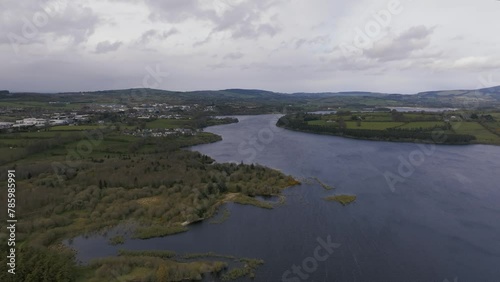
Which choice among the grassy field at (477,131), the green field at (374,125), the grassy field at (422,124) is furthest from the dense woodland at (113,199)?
the grassy field at (477,131)

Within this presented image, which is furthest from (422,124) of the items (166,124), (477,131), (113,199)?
(113,199)

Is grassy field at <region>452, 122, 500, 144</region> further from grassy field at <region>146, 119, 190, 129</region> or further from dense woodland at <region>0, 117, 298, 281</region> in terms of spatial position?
grassy field at <region>146, 119, 190, 129</region>

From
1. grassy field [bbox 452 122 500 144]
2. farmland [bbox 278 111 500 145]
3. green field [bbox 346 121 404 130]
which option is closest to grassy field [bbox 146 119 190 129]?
farmland [bbox 278 111 500 145]

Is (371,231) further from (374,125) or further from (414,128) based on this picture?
(374,125)

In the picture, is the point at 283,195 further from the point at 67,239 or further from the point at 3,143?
the point at 3,143

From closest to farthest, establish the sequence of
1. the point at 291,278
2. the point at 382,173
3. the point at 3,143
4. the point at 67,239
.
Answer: the point at 291,278, the point at 67,239, the point at 382,173, the point at 3,143

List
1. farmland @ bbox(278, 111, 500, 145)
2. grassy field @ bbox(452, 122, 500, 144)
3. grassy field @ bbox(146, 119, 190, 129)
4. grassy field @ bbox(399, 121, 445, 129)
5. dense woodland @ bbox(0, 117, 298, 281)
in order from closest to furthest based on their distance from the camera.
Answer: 1. dense woodland @ bbox(0, 117, 298, 281)
2. grassy field @ bbox(452, 122, 500, 144)
3. farmland @ bbox(278, 111, 500, 145)
4. grassy field @ bbox(399, 121, 445, 129)
5. grassy field @ bbox(146, 119, 190, 129)

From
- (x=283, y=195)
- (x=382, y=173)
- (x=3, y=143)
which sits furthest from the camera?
(x=3, y=143)

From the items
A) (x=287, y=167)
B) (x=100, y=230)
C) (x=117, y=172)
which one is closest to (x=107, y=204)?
(x=100, y=230)

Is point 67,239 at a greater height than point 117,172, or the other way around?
point 117,172
